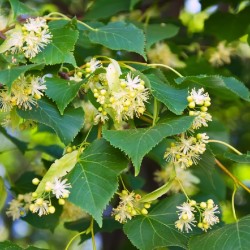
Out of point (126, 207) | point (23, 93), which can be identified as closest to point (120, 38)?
point (23, 93)

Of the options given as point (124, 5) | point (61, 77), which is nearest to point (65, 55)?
point (61, 77)

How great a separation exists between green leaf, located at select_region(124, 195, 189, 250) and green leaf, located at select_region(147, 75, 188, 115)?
227 millimetres

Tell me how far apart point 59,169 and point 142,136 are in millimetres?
169

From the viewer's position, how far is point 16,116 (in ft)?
4.11

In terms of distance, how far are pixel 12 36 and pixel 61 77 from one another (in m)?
0.16

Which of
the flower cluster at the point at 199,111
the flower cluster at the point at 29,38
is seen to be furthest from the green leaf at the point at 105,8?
the flower cluster at the point at 199,111

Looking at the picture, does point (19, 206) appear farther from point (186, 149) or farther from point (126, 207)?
point (186, 149)

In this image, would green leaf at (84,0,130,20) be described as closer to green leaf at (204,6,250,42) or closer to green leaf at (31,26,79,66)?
green leaf at (204,6,250,42)

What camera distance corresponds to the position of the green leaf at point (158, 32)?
183 centimetres

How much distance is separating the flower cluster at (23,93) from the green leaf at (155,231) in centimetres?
31

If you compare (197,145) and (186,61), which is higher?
(197,145)

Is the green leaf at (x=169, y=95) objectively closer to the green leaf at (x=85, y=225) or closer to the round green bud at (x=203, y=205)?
the round green bud at (x=203, y=205)

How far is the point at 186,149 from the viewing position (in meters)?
1.18

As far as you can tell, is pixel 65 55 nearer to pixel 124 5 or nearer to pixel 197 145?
pixel 197 145
